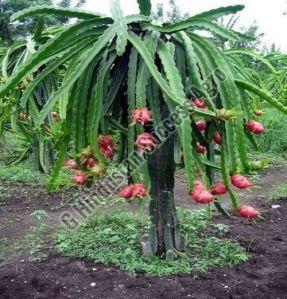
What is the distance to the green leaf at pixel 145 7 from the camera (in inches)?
102

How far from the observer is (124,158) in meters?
2.71

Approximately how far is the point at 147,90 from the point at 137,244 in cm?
125

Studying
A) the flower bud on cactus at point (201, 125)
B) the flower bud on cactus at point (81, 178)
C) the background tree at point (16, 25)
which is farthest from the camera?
the background tree at point (16, 25)

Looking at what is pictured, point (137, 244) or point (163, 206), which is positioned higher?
point (163, 206)

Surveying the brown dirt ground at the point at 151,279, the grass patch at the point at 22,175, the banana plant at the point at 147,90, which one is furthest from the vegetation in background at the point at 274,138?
the banana plant at the point at 147,90

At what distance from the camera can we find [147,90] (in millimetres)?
2359

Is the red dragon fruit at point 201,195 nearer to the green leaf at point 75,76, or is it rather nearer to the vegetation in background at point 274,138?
the green leaf at point 75,76

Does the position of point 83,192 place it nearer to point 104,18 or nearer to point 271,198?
point 271,198

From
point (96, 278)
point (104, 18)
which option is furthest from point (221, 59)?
point (96, 278)

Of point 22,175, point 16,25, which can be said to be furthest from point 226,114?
point 16,25

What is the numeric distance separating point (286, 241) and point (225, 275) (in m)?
0.80

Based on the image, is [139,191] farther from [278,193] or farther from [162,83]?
[278,193]

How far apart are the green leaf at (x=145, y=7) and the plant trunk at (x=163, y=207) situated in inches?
27.8

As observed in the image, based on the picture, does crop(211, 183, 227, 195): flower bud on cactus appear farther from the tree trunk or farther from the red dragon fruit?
the tree trunk
